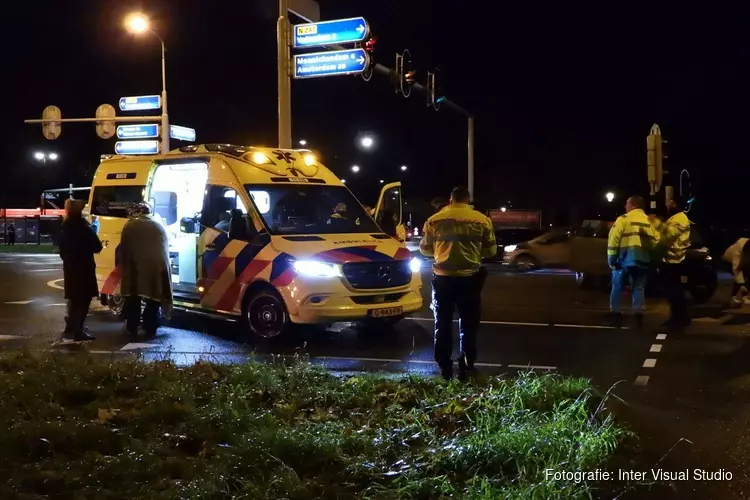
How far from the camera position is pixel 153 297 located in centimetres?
1054

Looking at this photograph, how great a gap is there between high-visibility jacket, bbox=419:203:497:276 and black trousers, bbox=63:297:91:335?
16.0ft

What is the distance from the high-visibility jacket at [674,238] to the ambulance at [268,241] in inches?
133

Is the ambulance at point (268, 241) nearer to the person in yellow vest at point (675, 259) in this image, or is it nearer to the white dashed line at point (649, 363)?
the white dashed line at point (649, 363)

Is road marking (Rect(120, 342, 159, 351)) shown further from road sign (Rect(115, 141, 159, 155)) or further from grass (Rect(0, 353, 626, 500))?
road sign (Rect(115, 141, 159, 155))

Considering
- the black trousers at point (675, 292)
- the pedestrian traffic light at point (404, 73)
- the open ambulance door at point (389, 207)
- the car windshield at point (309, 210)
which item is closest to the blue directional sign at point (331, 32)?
the pedestrian traffic light at point (404, 73)

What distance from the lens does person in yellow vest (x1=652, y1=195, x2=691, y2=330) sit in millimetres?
11109

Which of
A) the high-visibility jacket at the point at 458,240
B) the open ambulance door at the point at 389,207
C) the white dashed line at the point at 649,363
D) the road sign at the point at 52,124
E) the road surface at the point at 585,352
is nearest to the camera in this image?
the road surface at the point at 585,352

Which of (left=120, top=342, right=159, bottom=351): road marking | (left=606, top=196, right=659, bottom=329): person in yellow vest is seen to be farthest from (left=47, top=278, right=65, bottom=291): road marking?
(left=606, top=196, right=659, bottom=329): person in yellow vest

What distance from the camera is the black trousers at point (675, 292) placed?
36.9ft

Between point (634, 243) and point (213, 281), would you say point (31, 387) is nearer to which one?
point (213, 281)

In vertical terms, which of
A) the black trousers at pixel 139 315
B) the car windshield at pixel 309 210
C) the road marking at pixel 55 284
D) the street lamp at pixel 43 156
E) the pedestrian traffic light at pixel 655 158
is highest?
the street lamp at pixel 43 156

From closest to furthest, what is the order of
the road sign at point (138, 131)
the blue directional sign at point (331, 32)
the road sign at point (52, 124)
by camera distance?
the blue directional sign at point (331, 32) → the road sign at point (138, 131) → the road sign at point (52, 124)

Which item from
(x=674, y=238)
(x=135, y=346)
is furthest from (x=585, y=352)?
(x=135, y=346)

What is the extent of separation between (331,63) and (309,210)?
6.34 m
